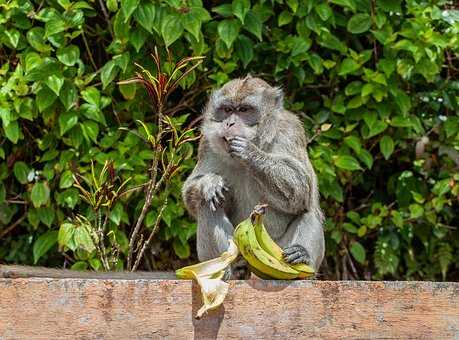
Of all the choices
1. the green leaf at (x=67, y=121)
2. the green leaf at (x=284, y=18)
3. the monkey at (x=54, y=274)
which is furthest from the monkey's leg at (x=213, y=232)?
the green leaf at (x=284, y=18)

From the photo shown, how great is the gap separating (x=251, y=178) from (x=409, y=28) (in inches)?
97.7

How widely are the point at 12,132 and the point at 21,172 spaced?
0.49 m

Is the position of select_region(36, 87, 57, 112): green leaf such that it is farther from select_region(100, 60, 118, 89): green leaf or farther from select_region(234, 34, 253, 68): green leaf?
select_region(234, 34, 253, 68): green leaf

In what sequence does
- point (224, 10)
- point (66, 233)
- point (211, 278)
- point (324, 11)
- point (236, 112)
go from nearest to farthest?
point (211, 278)
point (236, 112)
point (66, 233)
point (224, 10)
point (324, 11)

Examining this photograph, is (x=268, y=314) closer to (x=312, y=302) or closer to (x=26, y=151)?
(x=312, y=302)

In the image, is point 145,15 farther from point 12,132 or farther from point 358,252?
point 358,252

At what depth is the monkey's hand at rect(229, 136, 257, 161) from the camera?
5.68 metres

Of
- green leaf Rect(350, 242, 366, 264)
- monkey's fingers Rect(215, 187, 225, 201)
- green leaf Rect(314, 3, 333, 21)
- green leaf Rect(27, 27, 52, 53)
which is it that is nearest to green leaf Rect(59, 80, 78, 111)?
green leaf Rect(27, 27, 52, 53)

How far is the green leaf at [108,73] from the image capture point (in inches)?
288

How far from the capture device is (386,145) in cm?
787

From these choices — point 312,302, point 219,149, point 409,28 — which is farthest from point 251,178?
point 409,28

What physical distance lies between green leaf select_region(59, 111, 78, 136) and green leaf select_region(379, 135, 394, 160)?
8.13 ft

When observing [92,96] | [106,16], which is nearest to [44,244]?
[92,96]

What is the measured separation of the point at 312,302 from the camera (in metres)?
4.70
